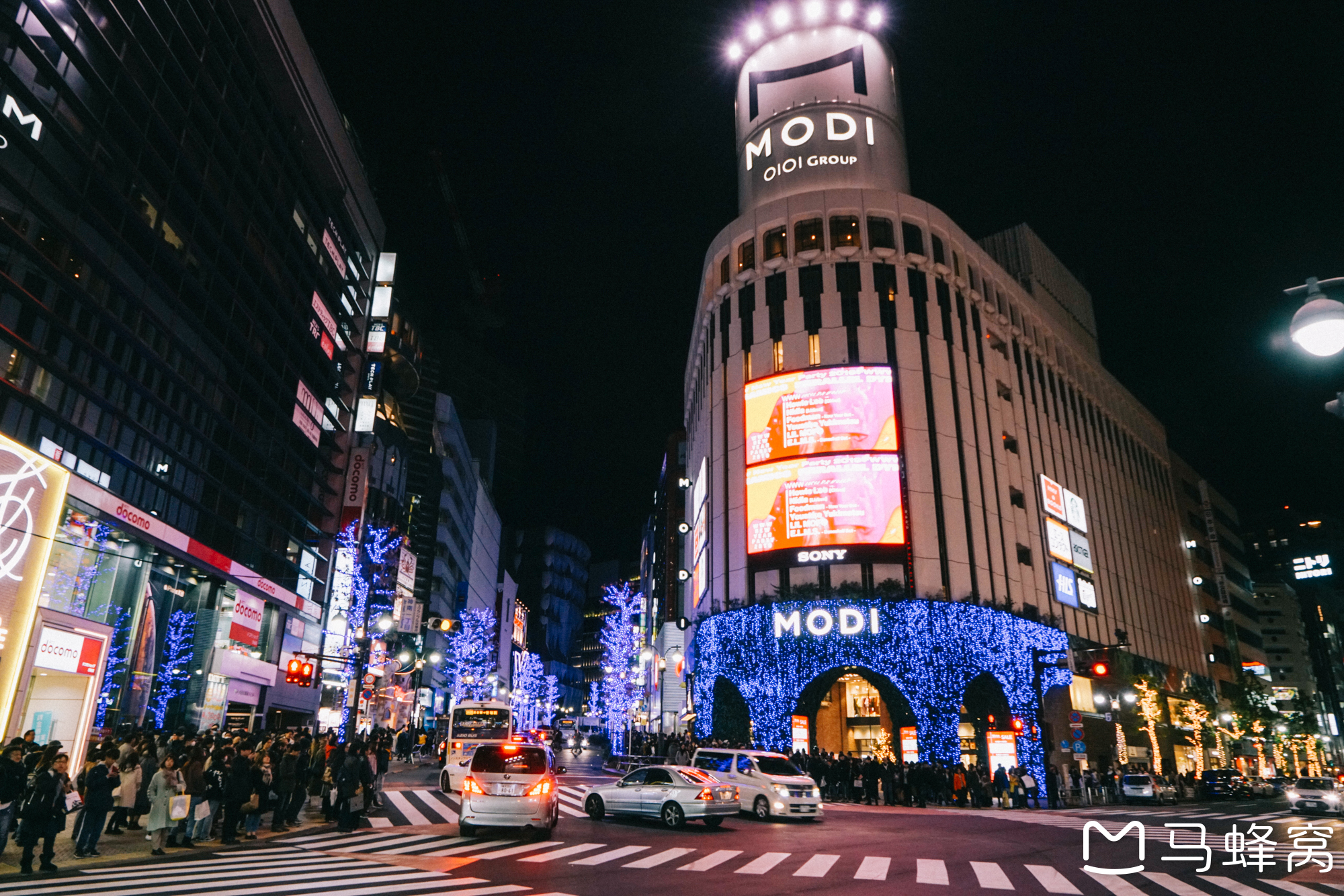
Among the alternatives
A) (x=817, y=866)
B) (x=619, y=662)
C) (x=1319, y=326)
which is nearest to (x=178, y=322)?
(x=817, y=866)

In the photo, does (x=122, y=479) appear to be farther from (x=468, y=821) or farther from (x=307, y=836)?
(x=468, y=821)

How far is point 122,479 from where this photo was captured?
28531 millimetres

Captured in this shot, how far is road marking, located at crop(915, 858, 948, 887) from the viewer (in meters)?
11.8

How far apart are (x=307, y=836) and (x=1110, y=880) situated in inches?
580

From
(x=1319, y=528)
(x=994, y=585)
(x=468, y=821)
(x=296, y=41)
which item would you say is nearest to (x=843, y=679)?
(x=994, y=585)

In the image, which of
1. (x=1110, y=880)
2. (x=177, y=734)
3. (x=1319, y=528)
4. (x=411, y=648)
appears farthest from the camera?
(x=1319, y=528)

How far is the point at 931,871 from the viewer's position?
502 inches

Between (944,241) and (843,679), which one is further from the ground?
(944,241)

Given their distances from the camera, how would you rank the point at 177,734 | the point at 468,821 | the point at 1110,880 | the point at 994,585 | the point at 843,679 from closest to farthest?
the point at 1110,880 → the point at 468,821 → the point at 177,734 → the point at 994,585 → the point at 843,679

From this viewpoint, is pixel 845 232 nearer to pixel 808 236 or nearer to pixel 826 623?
pixel 808 236

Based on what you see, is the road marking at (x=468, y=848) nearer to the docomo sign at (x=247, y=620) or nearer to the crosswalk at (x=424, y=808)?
the crosswalk at (x=424, y=808)

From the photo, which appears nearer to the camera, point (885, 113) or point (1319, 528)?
point (885, 113)

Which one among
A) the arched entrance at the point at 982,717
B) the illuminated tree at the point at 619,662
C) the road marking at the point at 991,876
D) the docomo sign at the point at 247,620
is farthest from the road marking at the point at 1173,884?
the illuminated tree at the point at 619,662

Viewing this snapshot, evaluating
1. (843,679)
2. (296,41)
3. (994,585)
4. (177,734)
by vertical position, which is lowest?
(177,734)
